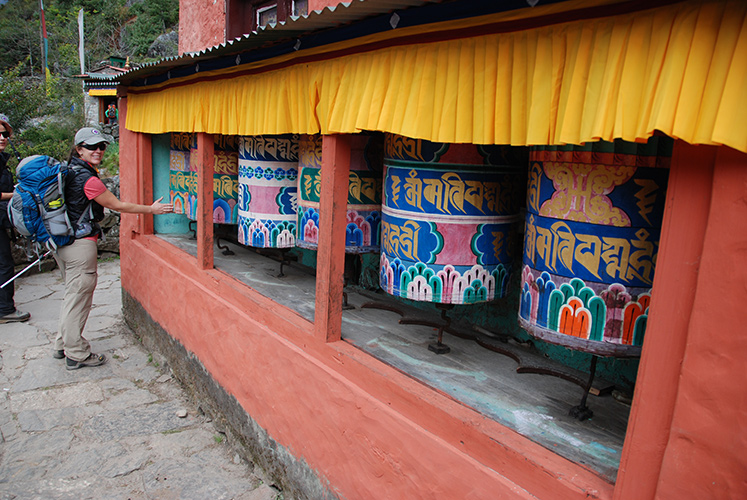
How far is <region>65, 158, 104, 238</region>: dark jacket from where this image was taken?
4617 mm

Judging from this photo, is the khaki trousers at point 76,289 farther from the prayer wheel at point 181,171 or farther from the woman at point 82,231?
the prayer wheel at point 181,171

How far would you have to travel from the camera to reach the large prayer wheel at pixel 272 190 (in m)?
3.99

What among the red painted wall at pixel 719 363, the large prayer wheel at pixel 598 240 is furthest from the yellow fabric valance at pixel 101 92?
the red painted wall at pixel 719 363

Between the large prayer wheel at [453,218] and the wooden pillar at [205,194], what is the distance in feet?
6.79

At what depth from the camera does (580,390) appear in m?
2.47

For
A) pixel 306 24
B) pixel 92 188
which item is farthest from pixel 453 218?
pixel 92 188

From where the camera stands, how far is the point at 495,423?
6.68 ft

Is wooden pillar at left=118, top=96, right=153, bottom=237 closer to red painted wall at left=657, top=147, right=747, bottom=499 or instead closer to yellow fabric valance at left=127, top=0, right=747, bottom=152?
yellow fabric valance at left=127, top=0, right=747, bottom=152

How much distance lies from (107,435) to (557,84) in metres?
3.97

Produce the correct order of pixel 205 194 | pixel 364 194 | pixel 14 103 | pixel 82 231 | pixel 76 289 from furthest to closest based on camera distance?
pixel 14 103 < pixel 76 289 < pixel 82 231 < pixel 205 194 < pixel 364 194

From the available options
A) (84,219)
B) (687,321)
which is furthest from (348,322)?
(84,219)

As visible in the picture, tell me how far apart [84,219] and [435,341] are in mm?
3503

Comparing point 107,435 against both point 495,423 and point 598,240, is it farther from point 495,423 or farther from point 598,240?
point 598,240

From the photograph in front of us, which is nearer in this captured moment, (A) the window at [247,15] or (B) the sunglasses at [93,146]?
(B) the sunglasses at [93,146]
